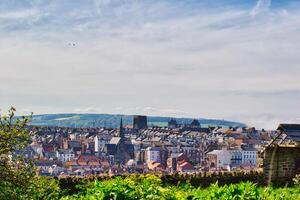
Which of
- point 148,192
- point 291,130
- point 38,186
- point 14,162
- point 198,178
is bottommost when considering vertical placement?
point 198,178

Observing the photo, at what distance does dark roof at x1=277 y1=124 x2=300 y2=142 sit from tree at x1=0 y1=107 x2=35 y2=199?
711 inches

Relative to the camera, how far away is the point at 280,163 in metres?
23.6

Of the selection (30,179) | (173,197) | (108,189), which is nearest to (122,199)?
(108,189)

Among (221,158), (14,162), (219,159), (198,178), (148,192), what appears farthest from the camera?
(221,158)

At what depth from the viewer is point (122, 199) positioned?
28.4 feet

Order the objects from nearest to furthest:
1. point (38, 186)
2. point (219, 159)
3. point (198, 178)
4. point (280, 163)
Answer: point (38, 186), point (198, 178), point (280, 163), point (219, 159)

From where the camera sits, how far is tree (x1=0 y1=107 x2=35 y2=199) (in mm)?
6598

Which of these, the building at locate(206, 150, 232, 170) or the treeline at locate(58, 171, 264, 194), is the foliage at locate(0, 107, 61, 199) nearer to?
the treeline at locate(58, 171, 264, 194)

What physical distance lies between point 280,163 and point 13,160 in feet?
60.0

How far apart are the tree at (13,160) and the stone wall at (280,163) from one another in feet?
58.4

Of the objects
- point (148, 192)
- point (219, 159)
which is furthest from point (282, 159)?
point (219, 159)

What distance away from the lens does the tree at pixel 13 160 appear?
21.6 ft

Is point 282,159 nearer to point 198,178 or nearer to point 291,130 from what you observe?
point 291,130

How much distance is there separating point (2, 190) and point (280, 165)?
60.7 ft
